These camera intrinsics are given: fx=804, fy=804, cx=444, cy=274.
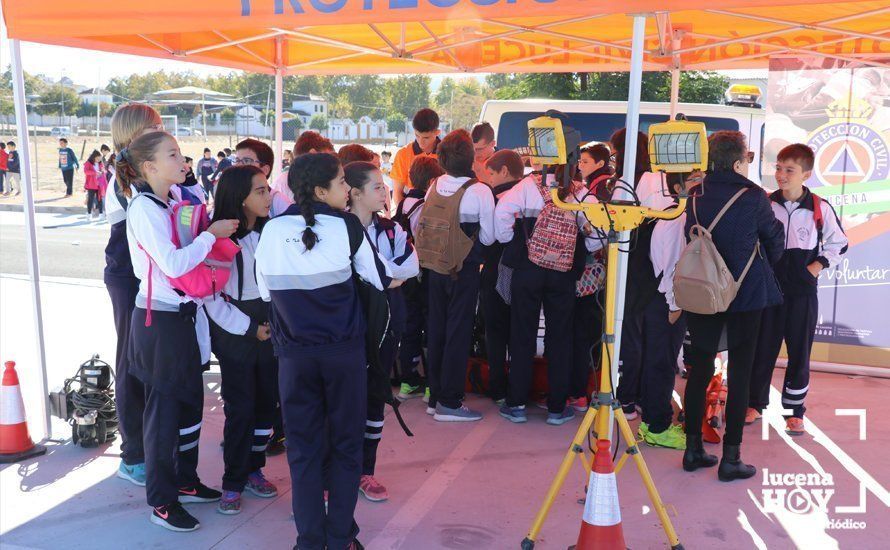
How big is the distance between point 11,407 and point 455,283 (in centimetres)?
255

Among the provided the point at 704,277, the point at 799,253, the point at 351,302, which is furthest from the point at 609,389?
the point at 799,253

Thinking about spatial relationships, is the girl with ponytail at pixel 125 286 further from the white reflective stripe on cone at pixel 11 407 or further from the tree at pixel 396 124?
the tree at pixel 396 124

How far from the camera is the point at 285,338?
312cm

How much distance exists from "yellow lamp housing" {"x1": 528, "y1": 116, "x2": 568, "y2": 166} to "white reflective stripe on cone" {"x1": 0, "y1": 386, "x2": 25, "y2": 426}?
3.06 m

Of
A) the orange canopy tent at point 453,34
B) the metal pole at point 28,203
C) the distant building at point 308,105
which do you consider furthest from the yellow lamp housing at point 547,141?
the distant building at point 308,105

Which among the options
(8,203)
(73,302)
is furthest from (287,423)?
(8,203)

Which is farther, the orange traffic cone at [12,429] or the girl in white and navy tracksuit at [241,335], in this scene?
the orange traffic cone at [12,429]

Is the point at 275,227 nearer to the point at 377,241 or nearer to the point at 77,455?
the point at 377,241

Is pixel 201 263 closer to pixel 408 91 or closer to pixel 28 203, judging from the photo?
pixel 28 203

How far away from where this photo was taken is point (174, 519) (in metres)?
3.57

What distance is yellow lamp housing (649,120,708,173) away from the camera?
10.3 feet

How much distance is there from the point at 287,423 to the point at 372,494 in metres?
0.91

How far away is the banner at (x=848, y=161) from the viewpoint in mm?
5836

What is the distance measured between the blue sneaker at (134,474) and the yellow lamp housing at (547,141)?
2.49 m
